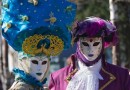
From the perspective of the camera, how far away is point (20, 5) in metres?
5.26

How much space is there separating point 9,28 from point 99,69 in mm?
→ 1188

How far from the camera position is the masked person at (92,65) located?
5.96 metres

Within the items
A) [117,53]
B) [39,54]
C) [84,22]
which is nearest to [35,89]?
[39,54]

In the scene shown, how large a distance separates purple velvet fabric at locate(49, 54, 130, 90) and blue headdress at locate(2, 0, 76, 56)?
83cm

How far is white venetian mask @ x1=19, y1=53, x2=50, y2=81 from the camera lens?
17.5ft

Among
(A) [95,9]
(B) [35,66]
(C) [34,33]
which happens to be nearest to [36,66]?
(B) [35,66]

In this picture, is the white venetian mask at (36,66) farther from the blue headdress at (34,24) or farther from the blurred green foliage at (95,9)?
the blurred green foliage at (95,9)

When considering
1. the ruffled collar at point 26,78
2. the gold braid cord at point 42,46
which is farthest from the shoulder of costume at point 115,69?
the ruffled collar at point 26,78

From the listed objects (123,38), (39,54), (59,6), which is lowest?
(123,38)

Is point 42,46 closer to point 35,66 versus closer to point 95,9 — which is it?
point 35,66

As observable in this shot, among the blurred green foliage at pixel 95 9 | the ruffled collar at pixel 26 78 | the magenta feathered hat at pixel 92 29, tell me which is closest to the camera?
the ruffled collar at pixel 26 78

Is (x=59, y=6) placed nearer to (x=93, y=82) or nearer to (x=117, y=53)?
(x=93, y=82)

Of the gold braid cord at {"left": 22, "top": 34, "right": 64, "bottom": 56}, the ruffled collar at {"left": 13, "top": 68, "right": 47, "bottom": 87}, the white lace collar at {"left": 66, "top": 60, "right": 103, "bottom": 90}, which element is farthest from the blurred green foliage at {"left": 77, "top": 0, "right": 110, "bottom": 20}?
the ruffled collar at {"left": 13, "top": 68, "right": 47, "bottom": 87}

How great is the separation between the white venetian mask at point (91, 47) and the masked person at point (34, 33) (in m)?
0.59
